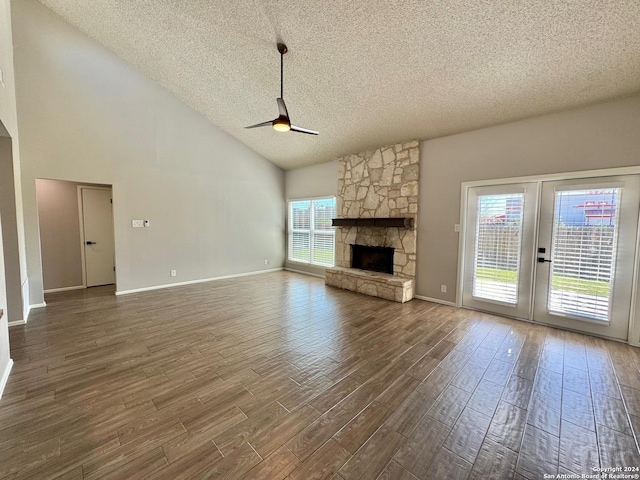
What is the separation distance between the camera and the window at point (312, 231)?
6695 mm

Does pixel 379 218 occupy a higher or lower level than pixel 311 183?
lower

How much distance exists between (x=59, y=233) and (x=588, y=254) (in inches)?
351

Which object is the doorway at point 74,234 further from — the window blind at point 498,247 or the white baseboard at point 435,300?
the window blind at point 498,247

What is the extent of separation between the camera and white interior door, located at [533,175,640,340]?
10.3 feet

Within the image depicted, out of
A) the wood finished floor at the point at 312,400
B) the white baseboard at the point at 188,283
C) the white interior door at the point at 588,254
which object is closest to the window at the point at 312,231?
the white baseboard at the point at 188,283

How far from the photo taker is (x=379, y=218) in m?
5.26

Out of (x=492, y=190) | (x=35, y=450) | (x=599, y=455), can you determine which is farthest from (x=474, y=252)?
(x=35, y=450)

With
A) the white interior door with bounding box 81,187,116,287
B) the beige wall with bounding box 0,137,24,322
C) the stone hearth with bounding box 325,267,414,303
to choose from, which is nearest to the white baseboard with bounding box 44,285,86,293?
the white interior door with bounding box 81,187,116,287

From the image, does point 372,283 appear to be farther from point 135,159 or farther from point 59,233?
point 59,233

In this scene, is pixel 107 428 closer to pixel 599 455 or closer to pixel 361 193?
pixel 599 455

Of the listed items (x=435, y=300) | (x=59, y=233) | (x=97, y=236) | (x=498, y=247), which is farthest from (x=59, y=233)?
(x=498, y=247)

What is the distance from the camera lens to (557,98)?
10.8 feet

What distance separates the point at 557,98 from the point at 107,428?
18.3 feet

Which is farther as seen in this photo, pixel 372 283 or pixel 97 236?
pixel 97 236
